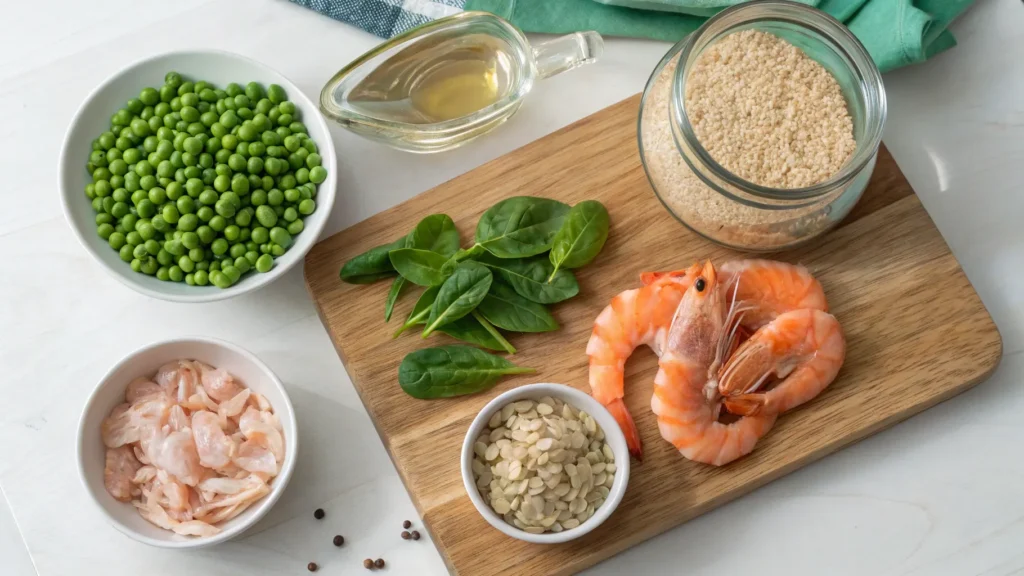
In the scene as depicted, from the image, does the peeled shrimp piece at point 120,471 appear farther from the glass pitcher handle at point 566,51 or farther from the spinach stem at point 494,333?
the glass pitcher handle at point 566,51

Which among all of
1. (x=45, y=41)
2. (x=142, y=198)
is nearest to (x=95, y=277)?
(x=142, y=198)

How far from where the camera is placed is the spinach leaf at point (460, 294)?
1.70 m

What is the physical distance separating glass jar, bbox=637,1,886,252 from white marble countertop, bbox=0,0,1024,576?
0.27m

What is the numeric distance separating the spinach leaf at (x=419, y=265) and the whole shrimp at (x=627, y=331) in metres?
0.33

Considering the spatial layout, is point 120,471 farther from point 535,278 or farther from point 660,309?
point 660,309

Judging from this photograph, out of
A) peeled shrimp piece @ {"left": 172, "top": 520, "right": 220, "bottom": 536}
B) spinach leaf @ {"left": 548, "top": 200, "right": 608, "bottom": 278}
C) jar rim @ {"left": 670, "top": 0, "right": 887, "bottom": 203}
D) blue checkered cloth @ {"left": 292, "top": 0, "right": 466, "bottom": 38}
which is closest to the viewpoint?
jar rim @ {"left": 670, "top": 0, "right": 887, "bottom": 203}

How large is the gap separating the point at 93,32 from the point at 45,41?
105 millimetres

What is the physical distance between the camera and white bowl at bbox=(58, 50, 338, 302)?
5.61ft

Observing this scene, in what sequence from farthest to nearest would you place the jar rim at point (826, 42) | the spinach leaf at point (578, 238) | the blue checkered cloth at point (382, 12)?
the blue checkered cloth at point (382, 12)
the spinach leaf at point (578, 238)
the jar rim at point (826, 42)

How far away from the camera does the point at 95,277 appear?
1883 mm

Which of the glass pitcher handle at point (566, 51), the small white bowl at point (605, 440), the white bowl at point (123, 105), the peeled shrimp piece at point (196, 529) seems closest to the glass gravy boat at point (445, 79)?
the glass pitcher handle at point (566, 51)

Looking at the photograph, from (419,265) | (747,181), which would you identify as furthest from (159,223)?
(747,181)

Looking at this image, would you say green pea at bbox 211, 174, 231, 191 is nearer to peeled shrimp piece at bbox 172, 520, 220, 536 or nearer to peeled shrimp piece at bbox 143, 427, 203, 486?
peeled shrimp piece at bbox 143, 427, 203, 486

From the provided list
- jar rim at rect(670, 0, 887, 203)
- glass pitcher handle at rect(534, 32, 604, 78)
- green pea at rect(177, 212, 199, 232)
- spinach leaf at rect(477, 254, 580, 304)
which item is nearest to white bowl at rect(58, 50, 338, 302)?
green pea at rect(177, 212, 199, 232)
